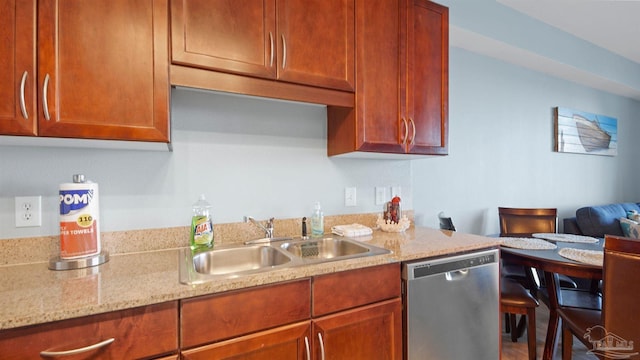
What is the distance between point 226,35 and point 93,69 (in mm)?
510

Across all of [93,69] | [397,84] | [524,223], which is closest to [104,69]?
[93,69]

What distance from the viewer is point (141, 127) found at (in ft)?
3.75

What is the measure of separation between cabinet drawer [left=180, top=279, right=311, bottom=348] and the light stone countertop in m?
0.04

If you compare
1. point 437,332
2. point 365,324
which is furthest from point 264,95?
point 437,332

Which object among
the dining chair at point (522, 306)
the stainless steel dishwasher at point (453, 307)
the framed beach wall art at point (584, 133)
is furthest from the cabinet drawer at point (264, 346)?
the framed beach wall art at point (584, 133)

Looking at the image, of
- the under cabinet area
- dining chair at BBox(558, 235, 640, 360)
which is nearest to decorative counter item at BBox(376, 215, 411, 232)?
the under cabinet area

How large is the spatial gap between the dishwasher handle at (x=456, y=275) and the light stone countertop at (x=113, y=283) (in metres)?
0.10

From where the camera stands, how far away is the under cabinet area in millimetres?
965

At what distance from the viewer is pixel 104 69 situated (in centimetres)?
109

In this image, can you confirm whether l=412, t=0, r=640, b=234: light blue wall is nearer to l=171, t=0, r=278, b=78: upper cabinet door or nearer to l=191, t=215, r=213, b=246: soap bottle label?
l=171, t=0, r=278, b=78: upper cabinet door

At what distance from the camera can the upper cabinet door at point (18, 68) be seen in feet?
3.17

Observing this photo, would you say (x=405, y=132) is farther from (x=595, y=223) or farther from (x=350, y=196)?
(x=595, y=223)

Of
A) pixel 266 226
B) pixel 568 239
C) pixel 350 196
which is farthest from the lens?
pixel 568 239

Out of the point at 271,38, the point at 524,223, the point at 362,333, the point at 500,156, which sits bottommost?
the point at 362,333
